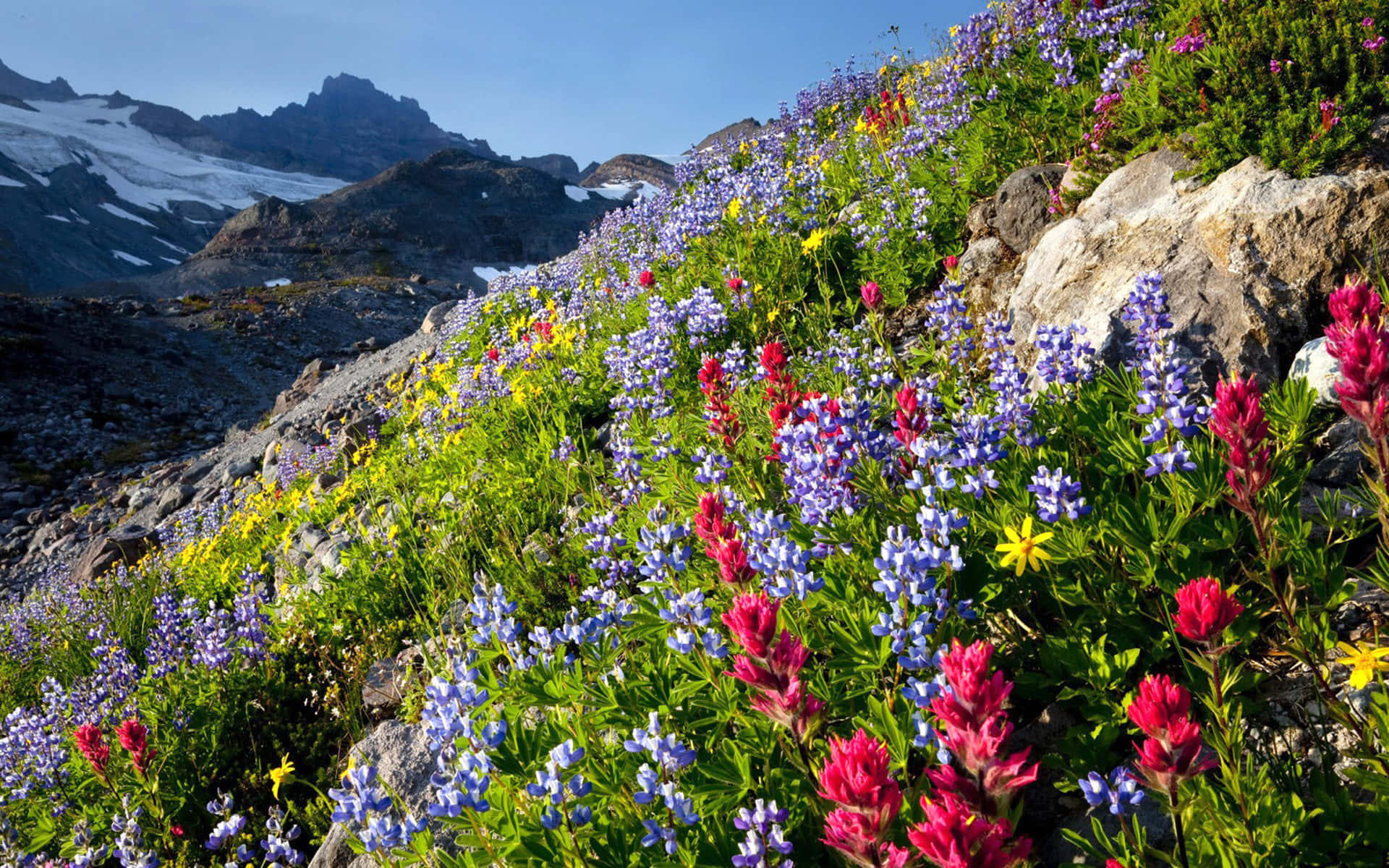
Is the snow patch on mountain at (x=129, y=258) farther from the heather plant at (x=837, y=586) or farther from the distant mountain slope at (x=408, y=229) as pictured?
the heather plant at (x=837, y=586)

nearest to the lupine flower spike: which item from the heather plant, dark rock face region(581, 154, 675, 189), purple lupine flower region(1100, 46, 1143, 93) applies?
the heather plant

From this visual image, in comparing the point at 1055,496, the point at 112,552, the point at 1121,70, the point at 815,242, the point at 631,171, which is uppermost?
the point at 631,171

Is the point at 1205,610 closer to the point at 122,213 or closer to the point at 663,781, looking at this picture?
the point at 663,781

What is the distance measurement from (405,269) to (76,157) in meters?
110

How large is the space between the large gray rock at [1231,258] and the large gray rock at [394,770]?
14.8 ft

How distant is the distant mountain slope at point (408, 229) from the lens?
73.9m

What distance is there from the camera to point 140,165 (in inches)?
5940

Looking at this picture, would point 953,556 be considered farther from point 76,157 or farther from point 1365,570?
point 76,157

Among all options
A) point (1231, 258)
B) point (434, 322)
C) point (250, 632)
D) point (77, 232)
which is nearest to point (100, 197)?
point (77, 232)

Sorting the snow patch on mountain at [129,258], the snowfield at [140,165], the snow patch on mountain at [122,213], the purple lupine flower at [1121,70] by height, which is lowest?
the purple lupine flower at [1121,70]

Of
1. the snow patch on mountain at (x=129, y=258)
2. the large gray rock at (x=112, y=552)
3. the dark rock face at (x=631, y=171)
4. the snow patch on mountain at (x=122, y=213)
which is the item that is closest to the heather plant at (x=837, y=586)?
the large gray rock at (x=112, y=552)

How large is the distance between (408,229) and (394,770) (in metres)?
106

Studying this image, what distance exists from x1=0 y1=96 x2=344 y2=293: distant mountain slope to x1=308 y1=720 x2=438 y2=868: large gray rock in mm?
112413

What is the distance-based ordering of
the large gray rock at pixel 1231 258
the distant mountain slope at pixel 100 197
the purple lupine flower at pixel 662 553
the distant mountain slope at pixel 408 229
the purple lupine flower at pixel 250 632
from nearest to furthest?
the purple lupine flower at pixel 662 553 → the large gray rock at pixel 1231 258 → the purple lupine flower at pixel 250 632 → the distant mountain slope at pixel 408 229 → the distant mountain slope at pixel 100 197
